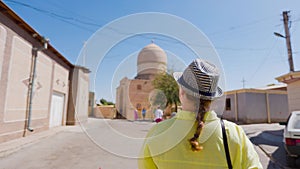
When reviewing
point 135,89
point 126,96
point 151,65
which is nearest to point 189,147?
point 135,89

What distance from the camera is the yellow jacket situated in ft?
3.17

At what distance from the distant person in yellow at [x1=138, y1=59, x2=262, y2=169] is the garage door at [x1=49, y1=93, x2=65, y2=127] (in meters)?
12.6

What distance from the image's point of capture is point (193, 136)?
99 centimetres

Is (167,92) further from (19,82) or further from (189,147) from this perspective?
(19,82)

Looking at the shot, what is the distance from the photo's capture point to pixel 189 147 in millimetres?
984

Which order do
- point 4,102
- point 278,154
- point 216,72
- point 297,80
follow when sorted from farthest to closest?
point 297,80
point 4,102
point 278,154
point 216,72

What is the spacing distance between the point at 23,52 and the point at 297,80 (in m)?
12.5

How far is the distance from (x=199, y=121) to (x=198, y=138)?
0.09 metres

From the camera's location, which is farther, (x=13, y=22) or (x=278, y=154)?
(x=13, y=22)

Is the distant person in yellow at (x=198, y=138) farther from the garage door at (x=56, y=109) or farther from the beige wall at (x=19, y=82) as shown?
the garage door at (x=56, y=109)

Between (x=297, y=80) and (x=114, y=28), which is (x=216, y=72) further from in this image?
(x=297, y=80)

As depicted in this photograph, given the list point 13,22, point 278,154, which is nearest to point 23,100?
point 13,22

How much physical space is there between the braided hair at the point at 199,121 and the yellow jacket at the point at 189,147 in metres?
0.02

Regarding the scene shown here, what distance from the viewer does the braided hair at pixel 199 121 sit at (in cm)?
96
